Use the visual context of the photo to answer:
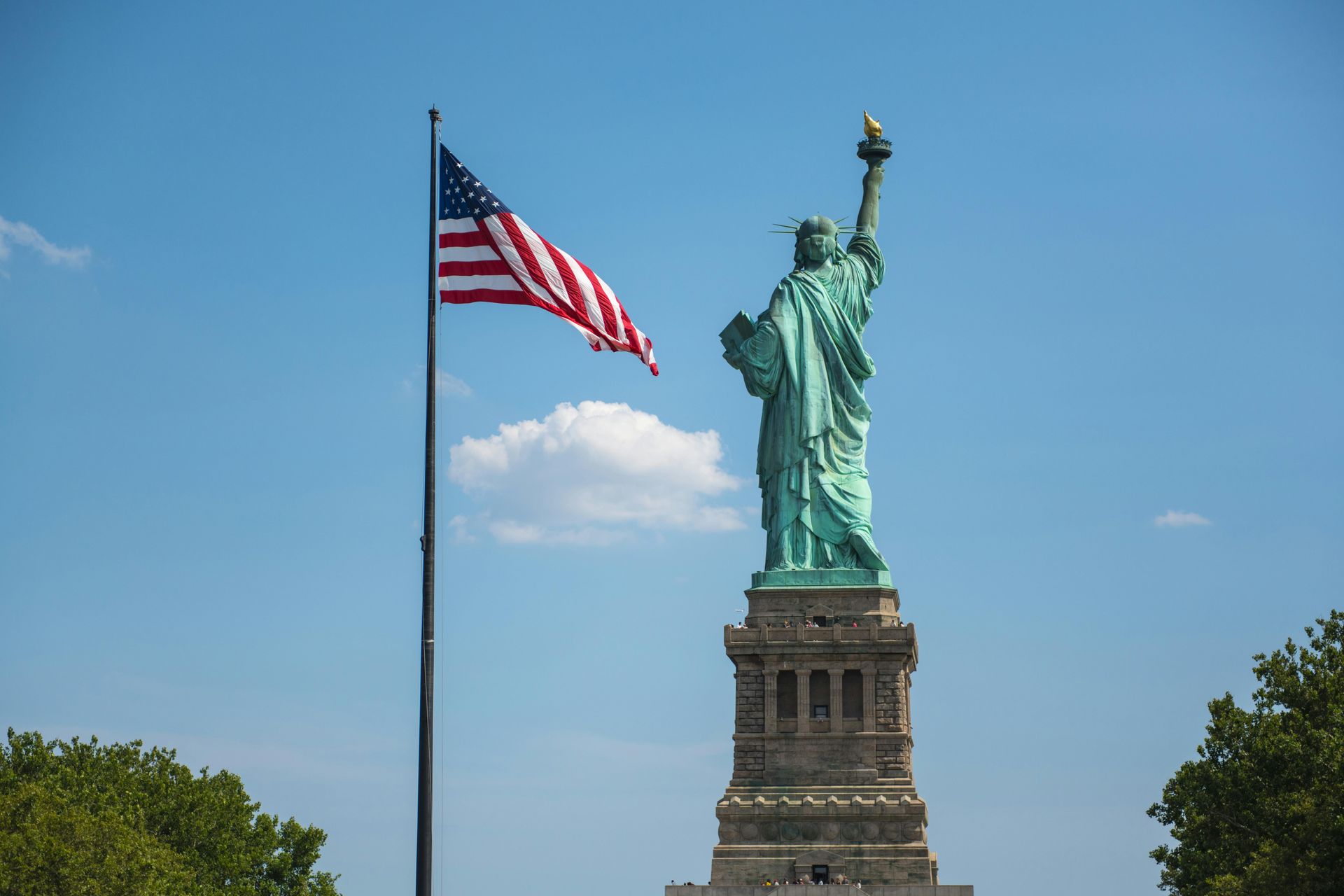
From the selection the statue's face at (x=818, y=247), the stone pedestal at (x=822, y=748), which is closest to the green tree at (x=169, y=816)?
the stone pedestal at (x=822, y=748)

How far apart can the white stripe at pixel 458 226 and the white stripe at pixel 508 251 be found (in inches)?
9.2

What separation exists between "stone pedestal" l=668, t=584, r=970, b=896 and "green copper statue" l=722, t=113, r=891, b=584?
5.83 feet

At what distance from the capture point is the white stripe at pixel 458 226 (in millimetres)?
32500

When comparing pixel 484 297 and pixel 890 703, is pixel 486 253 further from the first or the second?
pixel 890 703

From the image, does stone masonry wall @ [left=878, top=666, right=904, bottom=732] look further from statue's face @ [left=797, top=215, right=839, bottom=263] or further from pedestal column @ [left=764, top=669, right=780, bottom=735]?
statue's face @ [left=797, top=215, right=839, bottom=263]

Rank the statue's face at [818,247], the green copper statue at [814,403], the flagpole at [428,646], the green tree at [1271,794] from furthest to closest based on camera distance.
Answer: the statue's face at [818,247]
the green copper statue at [814,403]
the green tree at [1271,794]
the flagpole at [428,646]

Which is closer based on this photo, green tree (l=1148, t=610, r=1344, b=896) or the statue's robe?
green tree (l=1148, t=610, r=1344, b=896)

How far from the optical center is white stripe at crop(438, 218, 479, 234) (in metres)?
32.5

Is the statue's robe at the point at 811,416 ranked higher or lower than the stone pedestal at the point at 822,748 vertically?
higher

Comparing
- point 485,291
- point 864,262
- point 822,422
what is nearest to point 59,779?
point 822,422

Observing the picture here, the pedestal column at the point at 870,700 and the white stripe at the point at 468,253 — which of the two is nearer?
the white stripe at the point at 468,253

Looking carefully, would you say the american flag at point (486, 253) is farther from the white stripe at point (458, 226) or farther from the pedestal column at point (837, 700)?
the pedestal column at point (837, 700)

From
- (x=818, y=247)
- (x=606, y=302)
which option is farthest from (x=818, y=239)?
(x=606, y=302)

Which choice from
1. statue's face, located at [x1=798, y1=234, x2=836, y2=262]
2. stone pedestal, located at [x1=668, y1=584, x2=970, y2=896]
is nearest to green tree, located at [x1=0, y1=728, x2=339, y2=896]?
stone pedestal, located at [x1=668, y1=584, x2=970, y2=896]
